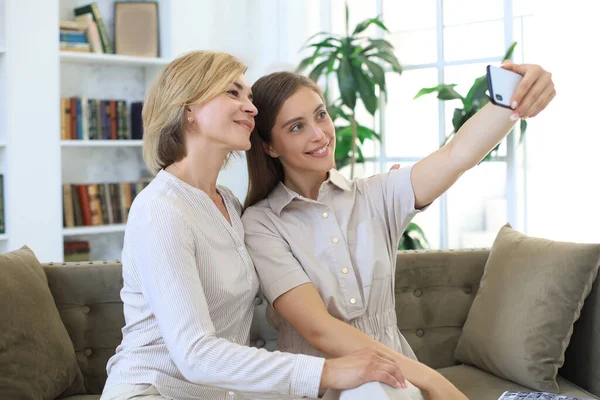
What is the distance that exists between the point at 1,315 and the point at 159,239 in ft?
2.32

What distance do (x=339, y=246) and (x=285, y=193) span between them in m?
0.22

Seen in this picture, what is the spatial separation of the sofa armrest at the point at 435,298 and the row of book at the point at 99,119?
270cm

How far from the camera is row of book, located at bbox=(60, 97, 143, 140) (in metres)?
4.53

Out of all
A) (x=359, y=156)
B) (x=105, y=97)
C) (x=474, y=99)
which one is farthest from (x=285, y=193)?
(x=105, y=97)

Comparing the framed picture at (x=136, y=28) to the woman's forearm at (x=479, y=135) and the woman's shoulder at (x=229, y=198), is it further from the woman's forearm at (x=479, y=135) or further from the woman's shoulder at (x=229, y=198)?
the woman's forearm at (x=479, y=135)

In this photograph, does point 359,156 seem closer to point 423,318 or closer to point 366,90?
point 366,90

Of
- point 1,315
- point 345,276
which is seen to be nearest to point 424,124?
point 345,276

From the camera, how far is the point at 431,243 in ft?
14.5

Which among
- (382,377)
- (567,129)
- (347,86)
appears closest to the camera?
(382,377)

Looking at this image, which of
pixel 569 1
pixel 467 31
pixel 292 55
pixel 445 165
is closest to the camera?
pixel 445 165

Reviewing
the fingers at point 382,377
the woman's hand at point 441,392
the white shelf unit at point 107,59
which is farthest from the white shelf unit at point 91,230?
the fingers at point 382,377

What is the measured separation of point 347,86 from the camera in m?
3.98

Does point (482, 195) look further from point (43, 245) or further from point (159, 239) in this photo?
point (159, 239)

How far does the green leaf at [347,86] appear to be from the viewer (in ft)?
13.0
